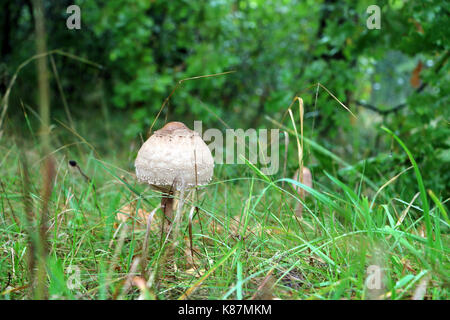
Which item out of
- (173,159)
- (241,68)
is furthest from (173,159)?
(241,68)

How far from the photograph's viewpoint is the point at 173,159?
146 cm

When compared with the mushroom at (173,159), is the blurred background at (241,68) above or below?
above

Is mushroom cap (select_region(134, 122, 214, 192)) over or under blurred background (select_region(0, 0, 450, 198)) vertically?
under

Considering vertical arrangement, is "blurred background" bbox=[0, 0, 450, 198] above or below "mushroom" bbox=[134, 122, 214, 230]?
above

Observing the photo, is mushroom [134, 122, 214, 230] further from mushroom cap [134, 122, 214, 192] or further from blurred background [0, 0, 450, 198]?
blurred background [0, 0, 450, 198]

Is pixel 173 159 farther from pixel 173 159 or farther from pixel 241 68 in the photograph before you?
pixel 241 68

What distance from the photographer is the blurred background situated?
2309 mm

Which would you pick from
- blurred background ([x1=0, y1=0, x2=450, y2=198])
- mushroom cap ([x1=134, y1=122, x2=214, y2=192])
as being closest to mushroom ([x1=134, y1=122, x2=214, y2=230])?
mushroom cap ([x1=134, y1=122, x2=214, y2=192])

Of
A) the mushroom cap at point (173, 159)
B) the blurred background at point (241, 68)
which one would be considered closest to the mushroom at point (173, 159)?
the mushroom cap at point (173, 159)

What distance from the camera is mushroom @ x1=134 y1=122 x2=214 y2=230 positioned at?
1.47 m

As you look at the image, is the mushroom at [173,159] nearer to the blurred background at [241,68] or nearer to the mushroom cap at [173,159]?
the mushroom cap at [173,159]

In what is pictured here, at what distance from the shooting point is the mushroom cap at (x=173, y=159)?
1468 millimetres

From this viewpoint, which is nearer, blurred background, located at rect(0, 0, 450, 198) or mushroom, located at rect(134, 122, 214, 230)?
mushroom, located at rect(134, 122, 214, 230)

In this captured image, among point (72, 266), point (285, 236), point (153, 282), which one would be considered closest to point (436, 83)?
point (285, 236)
